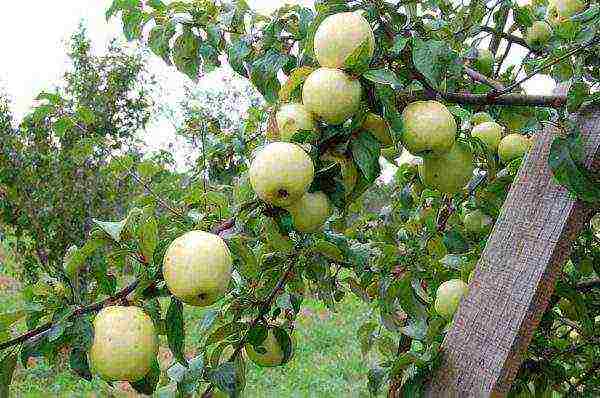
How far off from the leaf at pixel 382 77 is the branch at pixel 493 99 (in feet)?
0.35

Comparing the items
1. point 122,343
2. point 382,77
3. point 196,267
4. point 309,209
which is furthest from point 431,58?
point 122,343

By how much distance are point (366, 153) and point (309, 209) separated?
3.7 inches

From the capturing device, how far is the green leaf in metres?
0.89

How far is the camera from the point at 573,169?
2.94ft

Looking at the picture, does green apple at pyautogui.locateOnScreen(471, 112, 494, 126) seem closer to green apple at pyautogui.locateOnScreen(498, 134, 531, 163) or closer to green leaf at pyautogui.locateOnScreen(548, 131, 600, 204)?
green apple at pyautogui.locateOnScreen(498, 134, 531, 163)

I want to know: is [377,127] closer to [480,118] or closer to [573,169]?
[573,169]

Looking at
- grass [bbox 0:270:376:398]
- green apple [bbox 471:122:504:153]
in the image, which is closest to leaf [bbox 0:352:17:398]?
green apple [bbox 471:122:504:153]

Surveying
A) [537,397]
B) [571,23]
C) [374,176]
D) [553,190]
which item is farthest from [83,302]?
[537,397]

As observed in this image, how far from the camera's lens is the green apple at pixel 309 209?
33.7 inches

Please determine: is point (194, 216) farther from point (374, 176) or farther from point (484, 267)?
point (484, 267)

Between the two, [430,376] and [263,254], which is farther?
[263,254]

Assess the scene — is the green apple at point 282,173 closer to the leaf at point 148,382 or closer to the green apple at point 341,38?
the green apple at point 341,38

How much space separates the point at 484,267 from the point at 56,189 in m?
4.68

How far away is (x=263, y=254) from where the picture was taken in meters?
1.25
